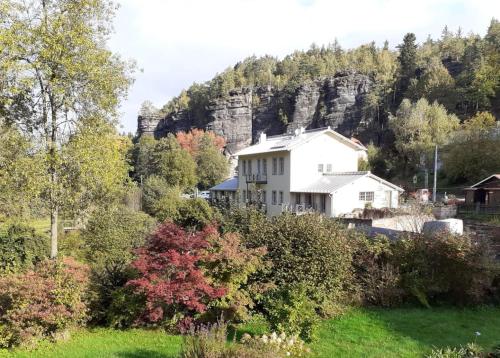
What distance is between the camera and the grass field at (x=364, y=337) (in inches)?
308

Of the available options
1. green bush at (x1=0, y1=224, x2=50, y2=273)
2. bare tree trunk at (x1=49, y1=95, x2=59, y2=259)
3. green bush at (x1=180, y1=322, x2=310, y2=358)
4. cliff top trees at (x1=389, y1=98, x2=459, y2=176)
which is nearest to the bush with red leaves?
green bush at (x1=180, y1=322, x2=310, y2=358)

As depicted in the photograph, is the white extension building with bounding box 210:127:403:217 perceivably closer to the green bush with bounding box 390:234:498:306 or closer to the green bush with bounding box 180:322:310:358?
the green bush with bounding box 390:234:498:306

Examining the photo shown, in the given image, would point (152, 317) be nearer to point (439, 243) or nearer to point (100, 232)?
point (439, 243)

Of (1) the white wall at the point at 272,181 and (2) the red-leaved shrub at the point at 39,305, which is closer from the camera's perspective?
(2) the red-leaved shrub at the point at 39,305

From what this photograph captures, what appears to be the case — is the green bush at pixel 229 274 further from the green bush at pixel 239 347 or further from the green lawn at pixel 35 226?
the green lawn at pixel 35 226

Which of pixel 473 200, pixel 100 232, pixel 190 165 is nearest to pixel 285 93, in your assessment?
pixel 190 165

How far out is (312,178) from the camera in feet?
115

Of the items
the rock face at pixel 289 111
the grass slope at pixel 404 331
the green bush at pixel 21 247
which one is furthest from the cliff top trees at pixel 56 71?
the rock face at pixel 289 111

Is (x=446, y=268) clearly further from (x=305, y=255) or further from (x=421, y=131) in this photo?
(x=421, y=131)

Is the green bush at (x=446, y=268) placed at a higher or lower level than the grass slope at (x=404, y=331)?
higher

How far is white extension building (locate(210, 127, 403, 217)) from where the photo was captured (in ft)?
103

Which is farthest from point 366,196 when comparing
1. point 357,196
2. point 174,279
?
point 174,279

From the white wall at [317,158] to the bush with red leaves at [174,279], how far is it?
2581 centimetres

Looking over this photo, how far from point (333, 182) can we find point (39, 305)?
87.4 feet
